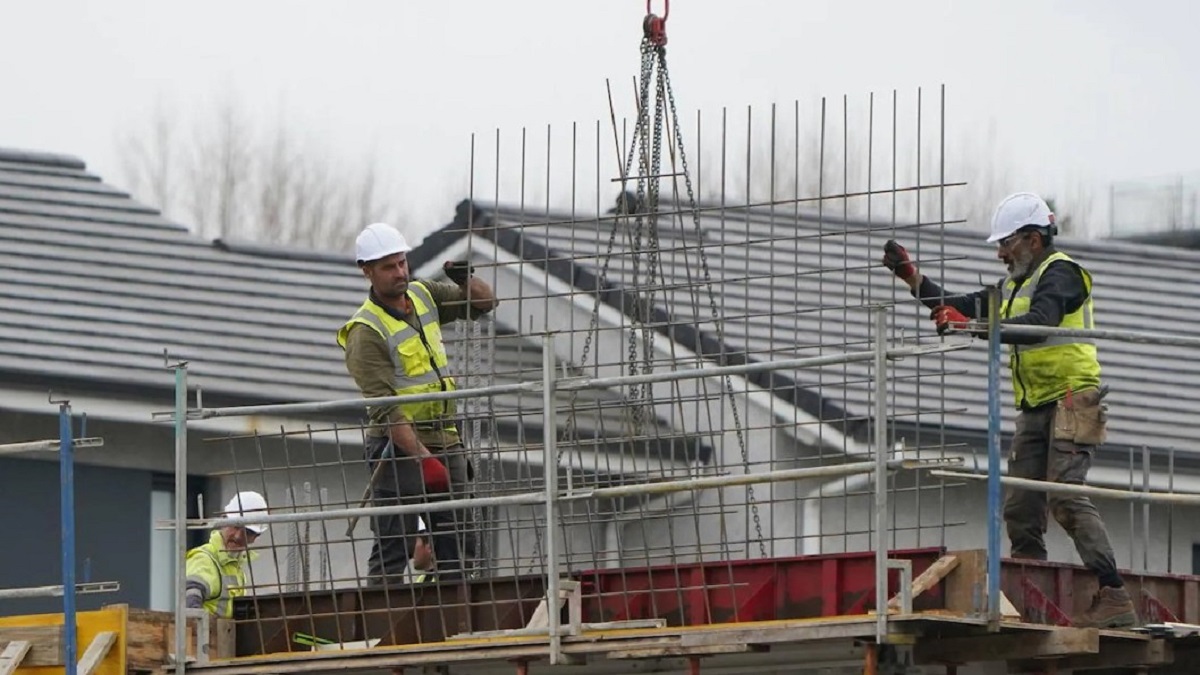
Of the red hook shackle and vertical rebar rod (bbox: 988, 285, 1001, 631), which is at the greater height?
the red hook shackle

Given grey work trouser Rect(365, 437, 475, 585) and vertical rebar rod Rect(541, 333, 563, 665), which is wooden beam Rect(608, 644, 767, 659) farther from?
grey work trouser Rect(365, 437, 475, 585)

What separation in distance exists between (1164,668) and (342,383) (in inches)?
392

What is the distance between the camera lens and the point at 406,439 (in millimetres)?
11656

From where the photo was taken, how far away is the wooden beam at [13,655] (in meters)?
11.6

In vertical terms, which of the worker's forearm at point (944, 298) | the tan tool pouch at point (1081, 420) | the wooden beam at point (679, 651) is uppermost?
the worker's forearm at point (944, 298)

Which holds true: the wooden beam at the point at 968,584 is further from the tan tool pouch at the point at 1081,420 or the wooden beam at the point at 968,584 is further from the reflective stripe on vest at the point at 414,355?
the reflective stripe on vest at the point at 414,355

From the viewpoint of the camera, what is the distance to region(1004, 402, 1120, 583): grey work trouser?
10.9 m

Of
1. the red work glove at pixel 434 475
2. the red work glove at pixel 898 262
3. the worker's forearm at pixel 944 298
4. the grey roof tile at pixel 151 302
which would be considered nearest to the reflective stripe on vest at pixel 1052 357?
the worker's forearm at pixel 944 298

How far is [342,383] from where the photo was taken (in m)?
20.1

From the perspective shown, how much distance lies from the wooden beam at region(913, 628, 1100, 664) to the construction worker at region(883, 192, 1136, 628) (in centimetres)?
62

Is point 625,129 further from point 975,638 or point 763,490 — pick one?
point 763,490

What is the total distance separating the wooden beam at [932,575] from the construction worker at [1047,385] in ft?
2.87

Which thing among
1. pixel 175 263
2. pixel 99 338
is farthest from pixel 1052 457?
pixel 175 263

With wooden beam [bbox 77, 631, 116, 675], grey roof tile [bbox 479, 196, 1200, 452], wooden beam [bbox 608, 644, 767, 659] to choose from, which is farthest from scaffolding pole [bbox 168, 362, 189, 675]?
grey roof tile [bbox 479, 196, 1200, 452]
